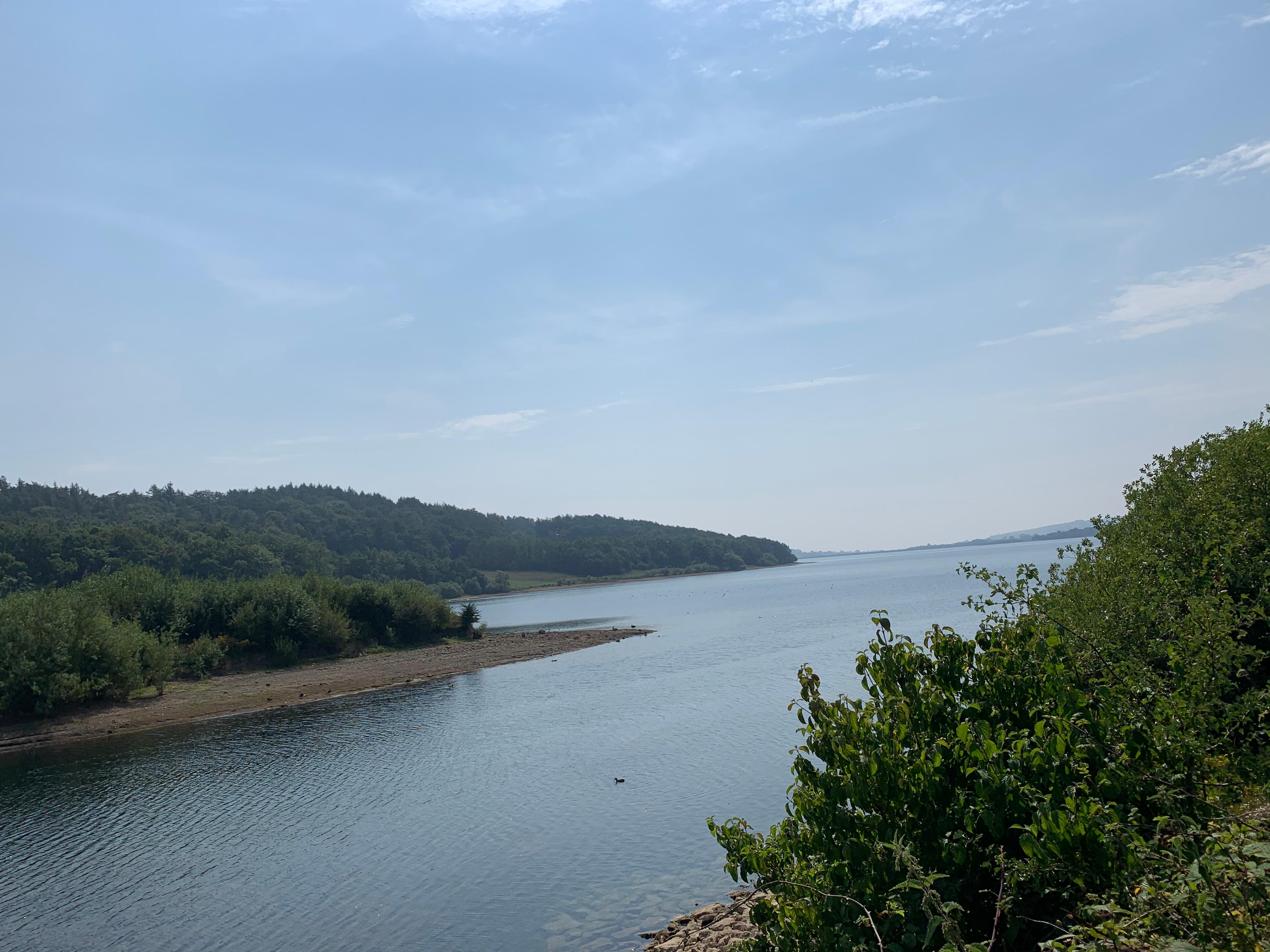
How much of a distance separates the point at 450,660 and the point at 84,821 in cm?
4235

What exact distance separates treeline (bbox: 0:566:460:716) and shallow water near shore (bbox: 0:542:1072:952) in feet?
25.8

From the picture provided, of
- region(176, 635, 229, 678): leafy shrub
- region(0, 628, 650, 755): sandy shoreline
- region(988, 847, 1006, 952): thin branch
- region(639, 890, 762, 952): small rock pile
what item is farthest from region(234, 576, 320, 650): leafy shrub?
region(988, 847, 1006, 952): thin branch

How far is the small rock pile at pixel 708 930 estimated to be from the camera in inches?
593

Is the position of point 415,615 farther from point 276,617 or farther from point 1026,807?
point 1026,807

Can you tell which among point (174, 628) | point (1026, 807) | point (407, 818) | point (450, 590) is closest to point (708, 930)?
point (1026, 807)

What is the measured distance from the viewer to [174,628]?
61688 millimetres

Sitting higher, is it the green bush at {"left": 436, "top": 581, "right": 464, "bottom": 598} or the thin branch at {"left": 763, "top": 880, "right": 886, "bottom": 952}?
the thin branch at {"left": 763, "top": 880, "right": 886, "bottom": 952}

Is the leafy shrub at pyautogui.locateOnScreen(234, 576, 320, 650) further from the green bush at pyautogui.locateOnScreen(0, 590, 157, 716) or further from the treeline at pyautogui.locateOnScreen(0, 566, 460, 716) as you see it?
the green bush at pyautogui.locateOnScreen(0, 590, 157, 716)

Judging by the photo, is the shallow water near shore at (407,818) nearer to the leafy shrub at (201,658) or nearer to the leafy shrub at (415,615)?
the leafy shrub at (201,658)

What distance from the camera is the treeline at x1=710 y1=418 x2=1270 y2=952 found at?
183 inches

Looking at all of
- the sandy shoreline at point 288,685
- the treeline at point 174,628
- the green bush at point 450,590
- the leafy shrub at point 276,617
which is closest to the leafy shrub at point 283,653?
the treeline at point 174,628

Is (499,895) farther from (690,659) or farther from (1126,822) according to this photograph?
(690,659)

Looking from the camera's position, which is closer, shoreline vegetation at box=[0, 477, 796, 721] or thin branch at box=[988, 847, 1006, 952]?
thin branch at box=[988, 847, 1006, 952]

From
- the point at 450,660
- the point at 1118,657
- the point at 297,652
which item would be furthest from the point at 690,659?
the point at 1118,657
